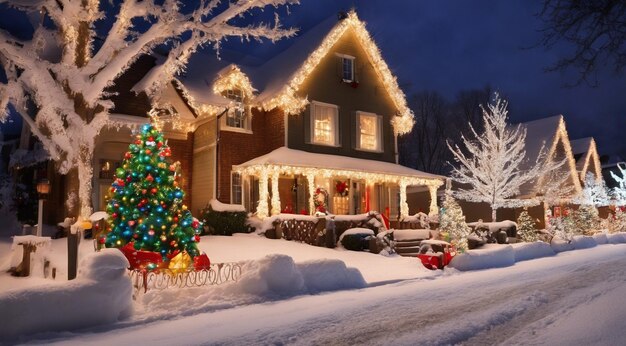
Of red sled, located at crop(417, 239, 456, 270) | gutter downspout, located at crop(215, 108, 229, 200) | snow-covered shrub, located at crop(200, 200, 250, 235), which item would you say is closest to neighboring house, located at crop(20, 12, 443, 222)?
gutter downspout, located at crop(215, 108, 229, 200)

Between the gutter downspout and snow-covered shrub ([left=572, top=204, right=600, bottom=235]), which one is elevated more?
the gutter downspout

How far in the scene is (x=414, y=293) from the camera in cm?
1034

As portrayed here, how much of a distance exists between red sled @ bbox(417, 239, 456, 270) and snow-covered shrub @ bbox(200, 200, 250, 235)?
7277 mm

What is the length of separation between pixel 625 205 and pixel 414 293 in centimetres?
3913

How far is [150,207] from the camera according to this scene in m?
12.3

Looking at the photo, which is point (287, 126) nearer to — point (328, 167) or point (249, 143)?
point (249, 143)

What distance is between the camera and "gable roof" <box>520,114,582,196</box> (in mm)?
35031

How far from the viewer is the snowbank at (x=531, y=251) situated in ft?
60.7

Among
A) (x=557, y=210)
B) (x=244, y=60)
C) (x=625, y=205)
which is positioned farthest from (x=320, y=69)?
(x=625, y=205)

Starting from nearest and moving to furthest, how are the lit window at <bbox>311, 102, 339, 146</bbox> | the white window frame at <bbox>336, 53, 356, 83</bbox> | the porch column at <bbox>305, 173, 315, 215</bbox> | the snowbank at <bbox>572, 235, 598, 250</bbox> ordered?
the porch column at <bbox>305, 173, 315, 215</bbox> → the snowbank at <bbox>572, 235, 598, 250</bbox> → the lit window at <bbox>311, 102, 339, 146</bbox> → the white window frame at <bbox>336, 53, 356, 83</bbox>

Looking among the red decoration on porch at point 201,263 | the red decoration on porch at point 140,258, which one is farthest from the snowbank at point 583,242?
the red decoration on porch at point 140,258

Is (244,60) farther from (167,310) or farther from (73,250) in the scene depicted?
(167,310)

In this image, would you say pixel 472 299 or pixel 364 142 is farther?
pixel 364 142

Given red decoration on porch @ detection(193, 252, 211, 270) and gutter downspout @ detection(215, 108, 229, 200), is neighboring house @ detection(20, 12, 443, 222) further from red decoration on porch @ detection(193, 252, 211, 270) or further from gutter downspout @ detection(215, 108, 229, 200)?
red decoration on porch @ detection(193, 252, 211, 270)
